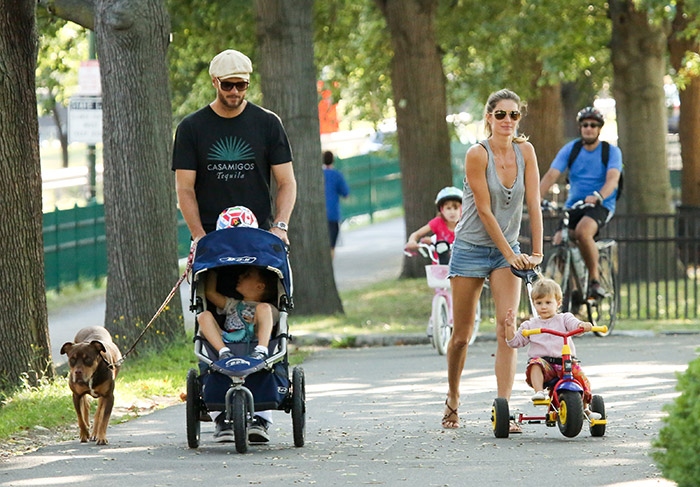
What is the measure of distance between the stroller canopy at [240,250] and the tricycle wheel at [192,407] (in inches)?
24.2

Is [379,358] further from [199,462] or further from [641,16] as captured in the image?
[641,16]

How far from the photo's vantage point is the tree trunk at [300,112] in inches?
661

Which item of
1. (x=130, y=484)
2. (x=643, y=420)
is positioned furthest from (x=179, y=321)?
(x=130, y=484)

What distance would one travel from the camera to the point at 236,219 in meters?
7.97

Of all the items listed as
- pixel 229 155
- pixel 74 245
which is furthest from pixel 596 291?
pixel 74 245

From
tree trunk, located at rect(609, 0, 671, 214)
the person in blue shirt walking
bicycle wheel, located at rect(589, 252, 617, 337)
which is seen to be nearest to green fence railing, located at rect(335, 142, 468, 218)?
the person in blue shirt walking

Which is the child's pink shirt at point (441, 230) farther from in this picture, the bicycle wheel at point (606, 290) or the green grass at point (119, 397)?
the green grass at point (119, 397)

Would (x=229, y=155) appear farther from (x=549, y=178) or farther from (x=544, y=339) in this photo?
(x=549, y=178)

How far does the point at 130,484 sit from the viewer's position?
692 centimetres

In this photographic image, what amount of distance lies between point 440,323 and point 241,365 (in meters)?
6.17

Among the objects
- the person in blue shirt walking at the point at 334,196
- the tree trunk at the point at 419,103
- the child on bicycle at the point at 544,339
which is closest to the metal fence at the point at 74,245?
the person in blue shirt walking at the point at 334,196

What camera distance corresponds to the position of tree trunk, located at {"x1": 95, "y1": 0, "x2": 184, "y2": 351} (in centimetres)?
1248

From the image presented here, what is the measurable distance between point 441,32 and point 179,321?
12.5 metres

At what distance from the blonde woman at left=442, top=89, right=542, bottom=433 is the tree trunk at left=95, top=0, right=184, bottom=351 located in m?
4.83
